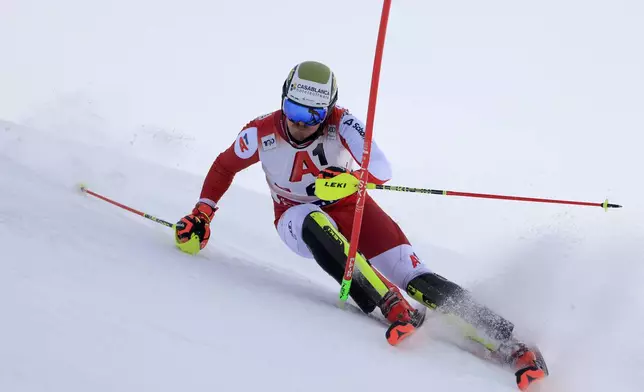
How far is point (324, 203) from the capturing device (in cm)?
362

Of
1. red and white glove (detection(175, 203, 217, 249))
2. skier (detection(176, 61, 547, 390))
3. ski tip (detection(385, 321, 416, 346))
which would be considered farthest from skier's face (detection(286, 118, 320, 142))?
ski tip (detection(385, 321, 416, 346))

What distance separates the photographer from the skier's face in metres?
3.35

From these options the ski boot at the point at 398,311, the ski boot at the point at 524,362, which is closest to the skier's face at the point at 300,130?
the ski boot at the point at 398,311

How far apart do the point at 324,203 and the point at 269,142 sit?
516 mm

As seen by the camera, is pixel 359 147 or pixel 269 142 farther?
pixel 269 142

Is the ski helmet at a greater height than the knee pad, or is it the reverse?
the ski helmet

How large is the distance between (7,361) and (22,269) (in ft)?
2.31

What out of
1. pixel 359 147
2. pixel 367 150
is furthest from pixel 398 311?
pixel 359 147

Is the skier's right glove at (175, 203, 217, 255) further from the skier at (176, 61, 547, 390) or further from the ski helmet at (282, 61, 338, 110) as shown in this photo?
the ski helmet at (282, 61, 338, 110)

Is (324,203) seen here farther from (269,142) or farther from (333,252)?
(333,252)

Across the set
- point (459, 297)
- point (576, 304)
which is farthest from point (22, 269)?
point (576, 304)

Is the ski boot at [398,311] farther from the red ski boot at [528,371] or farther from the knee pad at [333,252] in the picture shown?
the red ski boot at [528,371]

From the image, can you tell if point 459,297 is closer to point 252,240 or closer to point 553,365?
point 553,365

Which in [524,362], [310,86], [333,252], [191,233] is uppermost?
[310,86]
